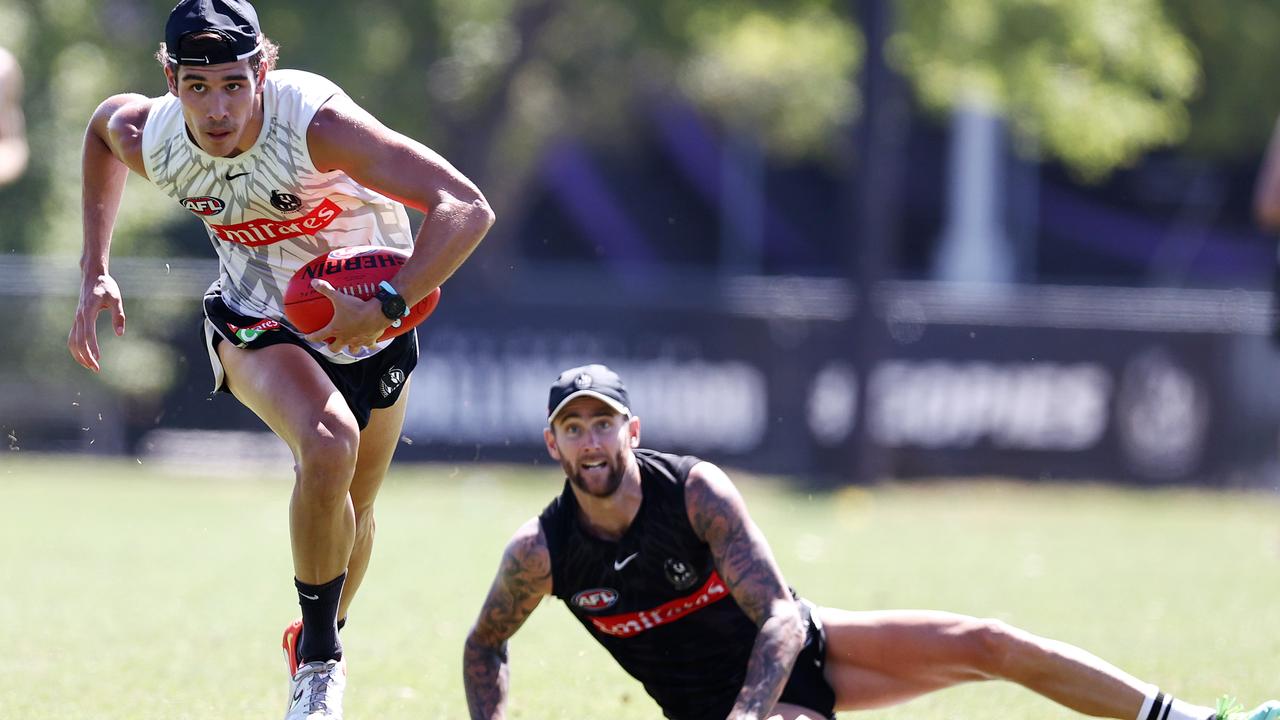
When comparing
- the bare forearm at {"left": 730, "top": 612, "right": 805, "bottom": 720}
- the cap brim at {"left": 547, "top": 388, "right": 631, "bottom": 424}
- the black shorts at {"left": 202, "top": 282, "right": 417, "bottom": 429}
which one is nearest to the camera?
the bare forearm at {"left": 730, "top": 612, "right": 805, "bottom": 720}

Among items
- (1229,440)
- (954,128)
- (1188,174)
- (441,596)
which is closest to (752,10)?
(1229,440)

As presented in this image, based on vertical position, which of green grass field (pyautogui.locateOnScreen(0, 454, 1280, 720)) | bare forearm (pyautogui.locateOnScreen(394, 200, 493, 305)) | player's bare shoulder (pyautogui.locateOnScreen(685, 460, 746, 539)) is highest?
bare forearm (pyautogui.locateOnScreen(394, 200, 493, 305))

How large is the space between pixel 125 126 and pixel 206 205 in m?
0.52

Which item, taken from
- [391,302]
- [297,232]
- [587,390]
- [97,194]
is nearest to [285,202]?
[297,232]

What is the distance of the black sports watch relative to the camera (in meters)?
4.79

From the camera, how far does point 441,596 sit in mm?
8945

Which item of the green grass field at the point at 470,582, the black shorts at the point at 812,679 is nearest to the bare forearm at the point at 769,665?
the black shorts at the point at 812,679

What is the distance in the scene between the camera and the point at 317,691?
504 cm

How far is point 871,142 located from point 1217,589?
6.90 meters

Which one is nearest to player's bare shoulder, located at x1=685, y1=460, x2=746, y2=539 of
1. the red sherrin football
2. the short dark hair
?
the red sherrin football

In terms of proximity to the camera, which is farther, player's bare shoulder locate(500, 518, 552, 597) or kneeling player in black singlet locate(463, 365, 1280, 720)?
player's bare shoulder locate(500, 518, 552, 597)

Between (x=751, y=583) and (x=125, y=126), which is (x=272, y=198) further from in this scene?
(x=751, y=583)

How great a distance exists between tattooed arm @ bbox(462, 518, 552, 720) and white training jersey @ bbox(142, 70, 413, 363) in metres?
0.87

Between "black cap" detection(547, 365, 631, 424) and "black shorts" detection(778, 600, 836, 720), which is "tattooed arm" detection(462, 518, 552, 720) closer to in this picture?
"black cap" detection(547, 365, 631, 424)
